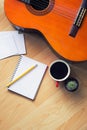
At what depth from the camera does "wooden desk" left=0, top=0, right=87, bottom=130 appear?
105 cm

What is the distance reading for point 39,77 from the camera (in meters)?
1.10

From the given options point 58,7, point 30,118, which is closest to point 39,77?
point 30,118

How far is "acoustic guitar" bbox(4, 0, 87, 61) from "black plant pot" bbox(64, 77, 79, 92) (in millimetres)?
97

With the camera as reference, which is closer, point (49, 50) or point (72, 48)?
point (72, 48)

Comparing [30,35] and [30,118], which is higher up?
[30,35]

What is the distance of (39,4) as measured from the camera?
107cm

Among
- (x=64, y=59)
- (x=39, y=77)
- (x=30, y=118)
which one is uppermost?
(x=64, y=59)

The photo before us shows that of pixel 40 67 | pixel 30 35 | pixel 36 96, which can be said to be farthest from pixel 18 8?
pixel 36 96

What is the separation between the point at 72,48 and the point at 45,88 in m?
0.20

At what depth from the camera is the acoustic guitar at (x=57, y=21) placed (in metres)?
1.01

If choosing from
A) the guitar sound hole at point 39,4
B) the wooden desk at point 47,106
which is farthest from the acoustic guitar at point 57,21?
the wooden desk at point 47,106

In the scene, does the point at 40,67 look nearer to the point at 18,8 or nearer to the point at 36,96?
the point at 36,96

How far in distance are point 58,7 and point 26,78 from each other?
0.31 m

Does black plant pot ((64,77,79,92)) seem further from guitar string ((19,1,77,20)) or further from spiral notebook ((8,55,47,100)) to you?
guitar string ((19,1,77,20))
